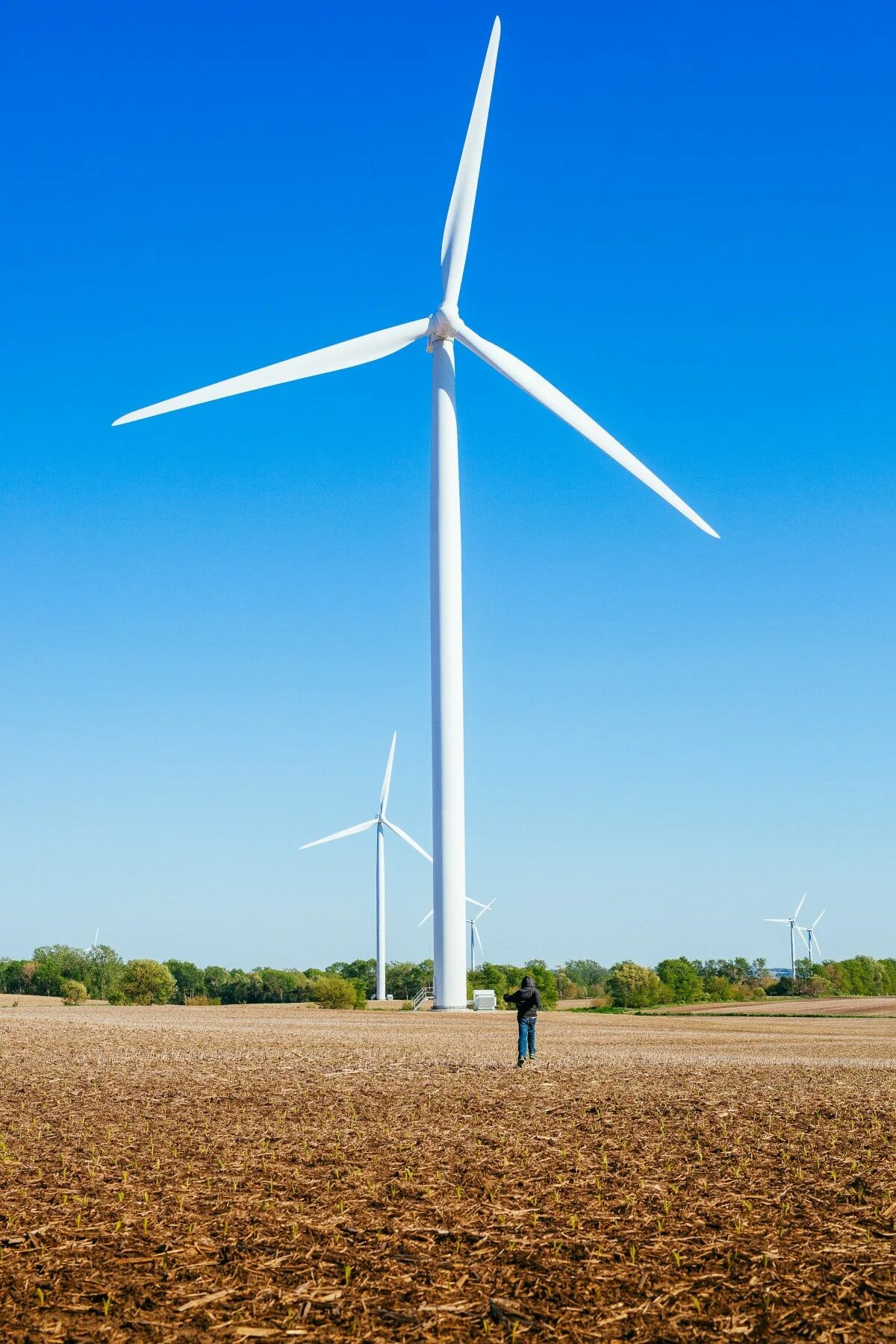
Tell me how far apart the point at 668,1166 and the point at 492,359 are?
35019 millimetres

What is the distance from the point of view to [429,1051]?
89.8ft

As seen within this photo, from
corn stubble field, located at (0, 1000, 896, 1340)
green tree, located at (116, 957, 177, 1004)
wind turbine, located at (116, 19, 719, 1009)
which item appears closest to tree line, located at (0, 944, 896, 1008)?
green tree, located at (116, 957, 177, 1004)

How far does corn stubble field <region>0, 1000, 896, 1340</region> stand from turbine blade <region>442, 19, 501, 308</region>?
105 feet

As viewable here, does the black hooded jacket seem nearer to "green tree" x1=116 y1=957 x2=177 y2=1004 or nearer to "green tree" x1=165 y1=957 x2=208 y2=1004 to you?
"green tree" x1=116 y1=957 x2=177 y2=1004

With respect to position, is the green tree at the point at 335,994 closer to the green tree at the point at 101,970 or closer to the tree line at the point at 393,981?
the tree line at the point at 393,981

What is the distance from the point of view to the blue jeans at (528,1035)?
23.7m

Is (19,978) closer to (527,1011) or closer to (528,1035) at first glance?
(528,1035)

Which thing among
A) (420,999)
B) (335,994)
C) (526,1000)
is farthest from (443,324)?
(420,999)

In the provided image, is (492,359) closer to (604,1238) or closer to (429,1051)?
(429,1051)

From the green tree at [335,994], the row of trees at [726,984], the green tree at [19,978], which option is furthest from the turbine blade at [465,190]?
the green tree at [19,978]

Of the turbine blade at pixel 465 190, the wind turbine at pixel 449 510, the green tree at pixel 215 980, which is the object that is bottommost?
the green tree at pixel 215 980

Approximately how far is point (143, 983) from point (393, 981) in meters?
54.3

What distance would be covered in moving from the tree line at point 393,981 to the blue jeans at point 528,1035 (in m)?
48.9

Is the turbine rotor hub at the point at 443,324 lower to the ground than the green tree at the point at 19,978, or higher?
higher
